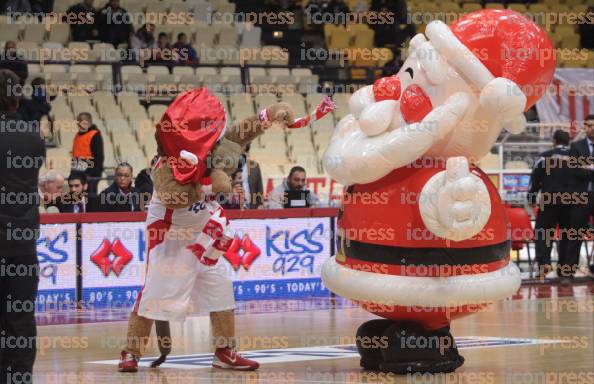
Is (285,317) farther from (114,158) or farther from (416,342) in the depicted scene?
(114,158)

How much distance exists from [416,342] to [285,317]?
4068 mm

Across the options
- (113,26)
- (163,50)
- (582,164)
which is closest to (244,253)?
(582,164)

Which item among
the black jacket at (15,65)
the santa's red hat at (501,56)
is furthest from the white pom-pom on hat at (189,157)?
the black jacket at (15,65)

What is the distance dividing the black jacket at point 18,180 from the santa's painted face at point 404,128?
2.40 m

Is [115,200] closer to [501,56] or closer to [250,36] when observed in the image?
[501,56]

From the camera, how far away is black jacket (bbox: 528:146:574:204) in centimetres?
1564

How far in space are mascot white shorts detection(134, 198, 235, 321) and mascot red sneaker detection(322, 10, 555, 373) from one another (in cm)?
89

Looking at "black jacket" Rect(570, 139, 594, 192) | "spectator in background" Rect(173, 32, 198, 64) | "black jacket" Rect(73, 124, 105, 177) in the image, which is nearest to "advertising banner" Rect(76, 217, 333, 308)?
"black jacket" Rect(73, 124, 105, 177)

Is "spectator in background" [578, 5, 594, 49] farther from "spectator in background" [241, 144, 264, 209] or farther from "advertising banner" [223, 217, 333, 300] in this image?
"advertising banner" [223, 217, 333, 300]

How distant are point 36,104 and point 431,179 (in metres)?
9.33

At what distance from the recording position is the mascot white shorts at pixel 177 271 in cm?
858

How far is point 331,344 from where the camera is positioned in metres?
10.4

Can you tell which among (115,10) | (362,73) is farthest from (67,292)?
(362,73)

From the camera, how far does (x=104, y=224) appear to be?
13273mm
